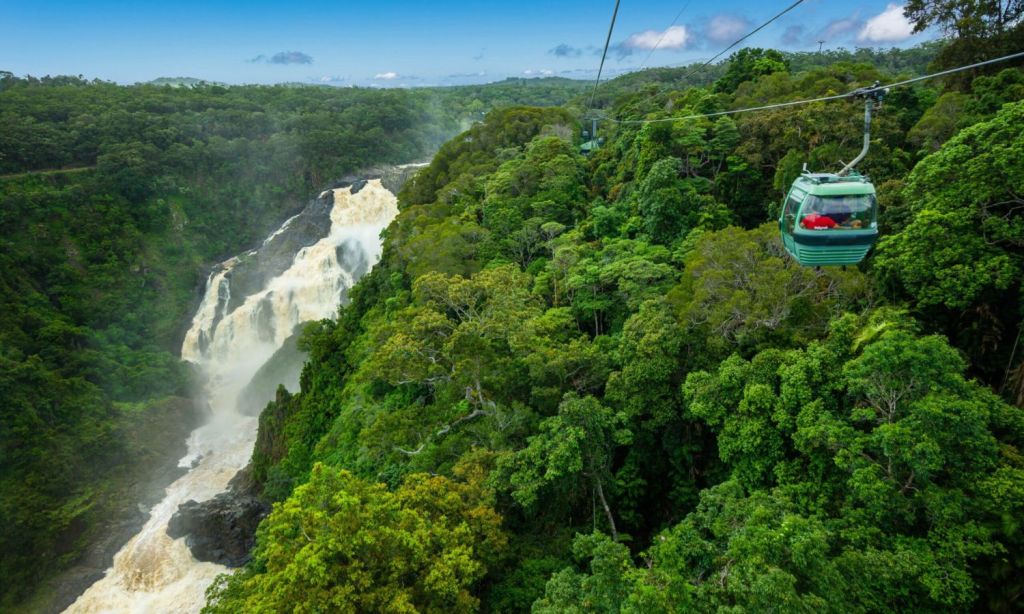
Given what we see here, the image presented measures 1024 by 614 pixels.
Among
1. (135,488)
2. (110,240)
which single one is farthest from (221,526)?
(110,240)

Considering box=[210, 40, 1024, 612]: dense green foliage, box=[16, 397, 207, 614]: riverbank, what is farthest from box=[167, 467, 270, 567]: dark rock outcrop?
box=[210, 40, 1024, 612]: dense green foliage

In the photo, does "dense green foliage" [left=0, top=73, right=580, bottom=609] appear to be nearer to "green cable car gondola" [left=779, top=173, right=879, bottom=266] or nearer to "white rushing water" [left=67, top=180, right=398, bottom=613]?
"white rushing water" [left=67, top=180, right=398, bottom=613]

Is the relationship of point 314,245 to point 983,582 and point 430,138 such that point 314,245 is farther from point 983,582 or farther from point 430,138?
point 983,582

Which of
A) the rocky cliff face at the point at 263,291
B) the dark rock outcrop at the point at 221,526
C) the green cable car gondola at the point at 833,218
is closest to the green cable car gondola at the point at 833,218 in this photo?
the green cable car gondola at the point at 833,218

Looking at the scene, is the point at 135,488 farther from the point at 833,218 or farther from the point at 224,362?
the point at 833,218

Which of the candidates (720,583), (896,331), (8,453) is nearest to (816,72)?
(896,331)

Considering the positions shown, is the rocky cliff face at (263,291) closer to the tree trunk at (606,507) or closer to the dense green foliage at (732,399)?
the dense green foliage at (732,399)
